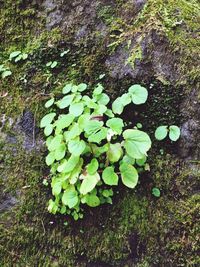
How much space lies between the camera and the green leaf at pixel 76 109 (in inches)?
78.5

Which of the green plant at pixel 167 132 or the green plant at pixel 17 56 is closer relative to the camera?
the green plant at pixel 167 132

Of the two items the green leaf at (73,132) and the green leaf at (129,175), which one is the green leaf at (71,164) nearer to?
the green leaf at (73,132)

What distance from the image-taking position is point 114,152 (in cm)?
187

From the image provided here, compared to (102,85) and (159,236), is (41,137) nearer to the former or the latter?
(102,85)

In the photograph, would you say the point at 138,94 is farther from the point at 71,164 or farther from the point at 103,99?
the point at 71,164

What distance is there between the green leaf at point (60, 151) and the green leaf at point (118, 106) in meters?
0.37

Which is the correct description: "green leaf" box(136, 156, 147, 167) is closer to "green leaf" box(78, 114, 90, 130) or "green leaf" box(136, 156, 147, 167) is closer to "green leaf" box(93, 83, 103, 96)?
"green leaf" box(78, 114, 90, 130)

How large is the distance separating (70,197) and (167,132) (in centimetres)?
67

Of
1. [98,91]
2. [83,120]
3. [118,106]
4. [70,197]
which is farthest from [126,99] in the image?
[70,197]

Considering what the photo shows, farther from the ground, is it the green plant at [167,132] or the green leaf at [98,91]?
the green leaf at [98,91]

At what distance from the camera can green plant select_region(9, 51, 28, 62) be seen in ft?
8.25

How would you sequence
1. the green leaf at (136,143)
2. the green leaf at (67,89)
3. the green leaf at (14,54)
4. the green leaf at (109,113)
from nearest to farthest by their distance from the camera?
1. the green leaf at (136,143)
2. the green leaf at (109,113)
3. the green leaf at (67,89)
4. the green leaf at (14,54)

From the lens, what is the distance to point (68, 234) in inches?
79.0

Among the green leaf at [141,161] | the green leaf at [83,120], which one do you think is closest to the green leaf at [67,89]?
the green leaf at [83,120]
